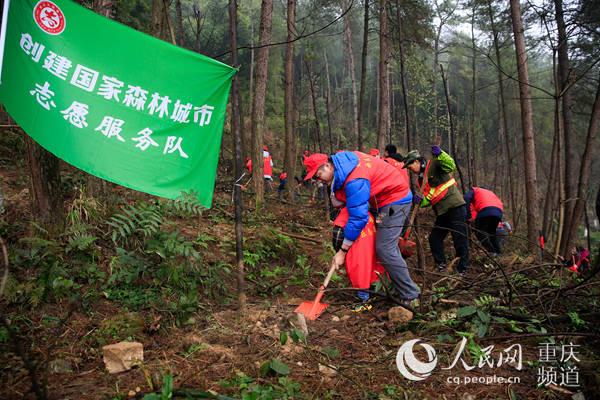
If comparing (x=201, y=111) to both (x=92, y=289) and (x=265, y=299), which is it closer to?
(x=92, y=289)

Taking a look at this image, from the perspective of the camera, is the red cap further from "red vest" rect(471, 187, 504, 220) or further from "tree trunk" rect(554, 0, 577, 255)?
"tree trunk" rect(554, 0, 577, 255)

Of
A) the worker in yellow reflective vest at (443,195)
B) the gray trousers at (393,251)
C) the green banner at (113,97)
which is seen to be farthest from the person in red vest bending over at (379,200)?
the worker in yellow reflective vest at (443,195)

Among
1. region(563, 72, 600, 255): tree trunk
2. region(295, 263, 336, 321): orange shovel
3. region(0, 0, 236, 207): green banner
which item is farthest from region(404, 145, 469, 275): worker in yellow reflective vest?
region(0, 0, 236, 207): green banner

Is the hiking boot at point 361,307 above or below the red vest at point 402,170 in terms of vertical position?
below

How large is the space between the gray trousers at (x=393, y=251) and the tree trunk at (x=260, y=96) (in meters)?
4.40

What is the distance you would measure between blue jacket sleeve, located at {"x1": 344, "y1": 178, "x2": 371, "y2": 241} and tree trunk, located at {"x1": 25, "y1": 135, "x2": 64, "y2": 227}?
283cm

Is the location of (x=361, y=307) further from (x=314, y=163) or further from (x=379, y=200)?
(x=314, y=163)

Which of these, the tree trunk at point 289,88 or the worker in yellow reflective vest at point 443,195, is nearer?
Answer: the worker in yellow reflective vest at point 443,195

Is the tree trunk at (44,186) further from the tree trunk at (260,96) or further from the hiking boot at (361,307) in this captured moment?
the tree trunk at (260,96)

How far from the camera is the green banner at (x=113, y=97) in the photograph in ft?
9.80

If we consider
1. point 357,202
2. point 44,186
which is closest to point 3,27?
point 44,186

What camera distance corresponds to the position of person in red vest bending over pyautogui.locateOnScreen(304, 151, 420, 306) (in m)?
3.72

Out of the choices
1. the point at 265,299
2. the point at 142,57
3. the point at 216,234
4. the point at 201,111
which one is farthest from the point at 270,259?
the point at 142,57

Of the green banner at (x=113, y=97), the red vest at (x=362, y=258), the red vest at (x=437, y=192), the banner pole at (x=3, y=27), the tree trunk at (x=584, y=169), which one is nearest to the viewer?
the banner pole at (x=3, y=27)
